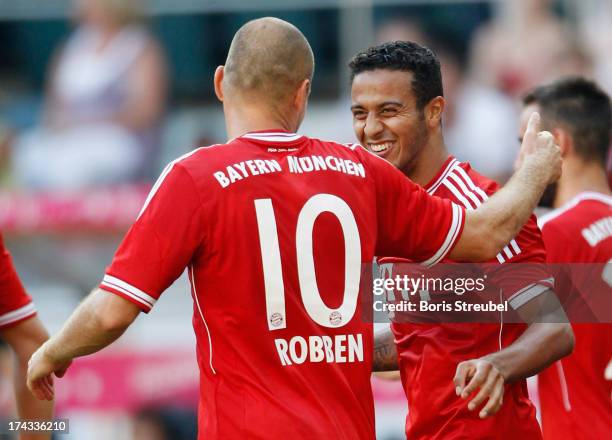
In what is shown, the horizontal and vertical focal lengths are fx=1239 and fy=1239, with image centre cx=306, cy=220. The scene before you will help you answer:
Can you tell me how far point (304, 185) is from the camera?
4441 millimetres

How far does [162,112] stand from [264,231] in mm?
7974

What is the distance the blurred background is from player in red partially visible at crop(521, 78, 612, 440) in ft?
14.6

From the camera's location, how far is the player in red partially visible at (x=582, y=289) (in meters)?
5.82

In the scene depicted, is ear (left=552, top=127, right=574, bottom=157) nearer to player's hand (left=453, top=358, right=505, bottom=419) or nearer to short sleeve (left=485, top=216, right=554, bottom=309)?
short sleeve (left=485, top=216, right=554, bottom=309)

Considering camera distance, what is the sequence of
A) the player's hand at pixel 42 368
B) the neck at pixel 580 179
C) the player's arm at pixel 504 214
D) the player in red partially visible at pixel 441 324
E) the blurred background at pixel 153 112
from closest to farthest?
the player's hand at pixel 42 368, the player's arm at pixel 504 214, the player in red partially visible at pixel 441 324, the neck at pixel 580 179, the blurred background at pixel 153 112

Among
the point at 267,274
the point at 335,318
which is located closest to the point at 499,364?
the point at 335,318

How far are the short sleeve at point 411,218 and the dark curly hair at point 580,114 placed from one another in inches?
69.1

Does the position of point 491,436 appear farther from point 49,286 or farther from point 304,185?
point 49,286

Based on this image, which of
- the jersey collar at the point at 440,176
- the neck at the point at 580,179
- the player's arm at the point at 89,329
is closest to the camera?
the player's arm at the point at 89,329

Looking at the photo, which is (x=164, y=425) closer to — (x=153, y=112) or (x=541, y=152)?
(x=153, y=112)

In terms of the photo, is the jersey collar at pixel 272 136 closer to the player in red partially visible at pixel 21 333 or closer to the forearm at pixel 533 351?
the forearm at pixel 533 351

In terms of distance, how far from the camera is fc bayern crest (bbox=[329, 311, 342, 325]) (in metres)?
4.45

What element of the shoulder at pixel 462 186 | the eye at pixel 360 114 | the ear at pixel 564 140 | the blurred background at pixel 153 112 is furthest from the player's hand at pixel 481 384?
the blurred background at pixel 153 112

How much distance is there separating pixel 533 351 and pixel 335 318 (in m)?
0.85
